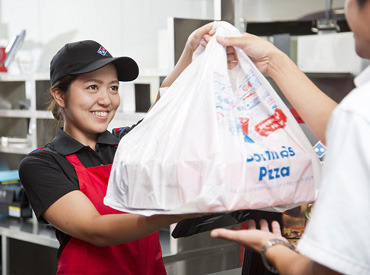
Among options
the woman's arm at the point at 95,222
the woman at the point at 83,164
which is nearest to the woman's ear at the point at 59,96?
the woman at the point at 83,164

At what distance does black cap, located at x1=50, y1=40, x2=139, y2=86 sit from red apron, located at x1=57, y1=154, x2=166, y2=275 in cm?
25

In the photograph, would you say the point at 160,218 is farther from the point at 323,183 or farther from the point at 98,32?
the point at 98,32

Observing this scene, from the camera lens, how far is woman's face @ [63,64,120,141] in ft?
4.89

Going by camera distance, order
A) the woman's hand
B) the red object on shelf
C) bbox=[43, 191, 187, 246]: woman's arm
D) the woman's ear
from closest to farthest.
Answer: the woman's hand, bbox=[43, 191, 187, 246]: woman's arm, the woman's ear, the red object on shelf

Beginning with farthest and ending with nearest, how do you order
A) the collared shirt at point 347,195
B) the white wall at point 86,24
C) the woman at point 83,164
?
the white wall at point 86,24 < the woman at point 83,164 < the collared shirt at point 347,195

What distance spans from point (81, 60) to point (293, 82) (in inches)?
25.6

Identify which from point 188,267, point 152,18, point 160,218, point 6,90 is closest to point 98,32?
point 152,18

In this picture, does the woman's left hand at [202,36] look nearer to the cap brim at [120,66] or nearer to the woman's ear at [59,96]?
the cap brim at [120,66]

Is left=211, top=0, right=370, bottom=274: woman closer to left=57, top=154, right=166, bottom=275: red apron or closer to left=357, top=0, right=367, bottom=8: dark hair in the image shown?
left=357, top=0, right=367, bottom=8: dark hair

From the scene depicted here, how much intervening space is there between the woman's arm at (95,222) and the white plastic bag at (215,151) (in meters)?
0.11

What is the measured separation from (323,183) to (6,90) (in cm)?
352

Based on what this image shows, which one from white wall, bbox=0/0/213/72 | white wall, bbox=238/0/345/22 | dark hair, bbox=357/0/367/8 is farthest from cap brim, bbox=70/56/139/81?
white wall, bbox=238/0/345/22

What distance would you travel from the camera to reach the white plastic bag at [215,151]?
93 cm

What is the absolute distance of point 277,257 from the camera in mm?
864
